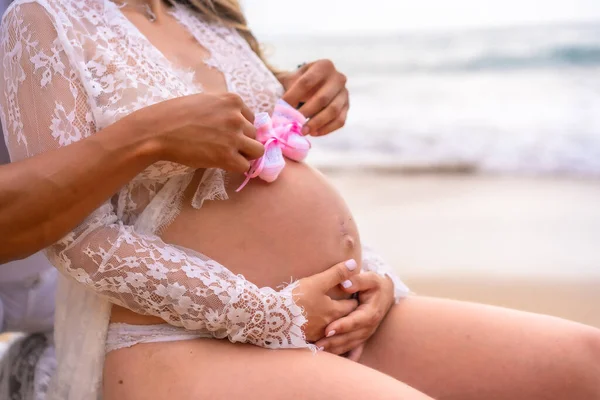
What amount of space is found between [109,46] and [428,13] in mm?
7363

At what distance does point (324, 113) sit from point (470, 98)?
5.20 metres

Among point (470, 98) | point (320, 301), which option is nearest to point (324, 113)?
point (320, 301)

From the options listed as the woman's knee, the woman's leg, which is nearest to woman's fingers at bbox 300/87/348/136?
the woman's leg

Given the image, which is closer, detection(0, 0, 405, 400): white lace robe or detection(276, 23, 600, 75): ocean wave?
detection(0, 0, 405, 400): white lace robe

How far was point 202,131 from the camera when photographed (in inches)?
39.5

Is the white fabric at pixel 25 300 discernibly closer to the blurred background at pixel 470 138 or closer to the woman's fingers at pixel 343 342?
the woman's fingers at pixel 343 342

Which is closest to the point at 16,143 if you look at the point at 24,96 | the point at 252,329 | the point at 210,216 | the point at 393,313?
the point at 24,96

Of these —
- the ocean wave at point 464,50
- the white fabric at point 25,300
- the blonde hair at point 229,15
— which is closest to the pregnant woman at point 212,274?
the blonde hair at point 229,15

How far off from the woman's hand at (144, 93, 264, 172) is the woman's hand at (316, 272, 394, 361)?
289mm

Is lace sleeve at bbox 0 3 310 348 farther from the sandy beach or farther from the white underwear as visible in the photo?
the sandy beach

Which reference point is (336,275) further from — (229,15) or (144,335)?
(229,15)

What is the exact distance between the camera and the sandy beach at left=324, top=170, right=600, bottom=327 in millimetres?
2580

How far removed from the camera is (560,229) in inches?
121

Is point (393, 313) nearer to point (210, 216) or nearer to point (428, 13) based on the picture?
point (210, 216)
